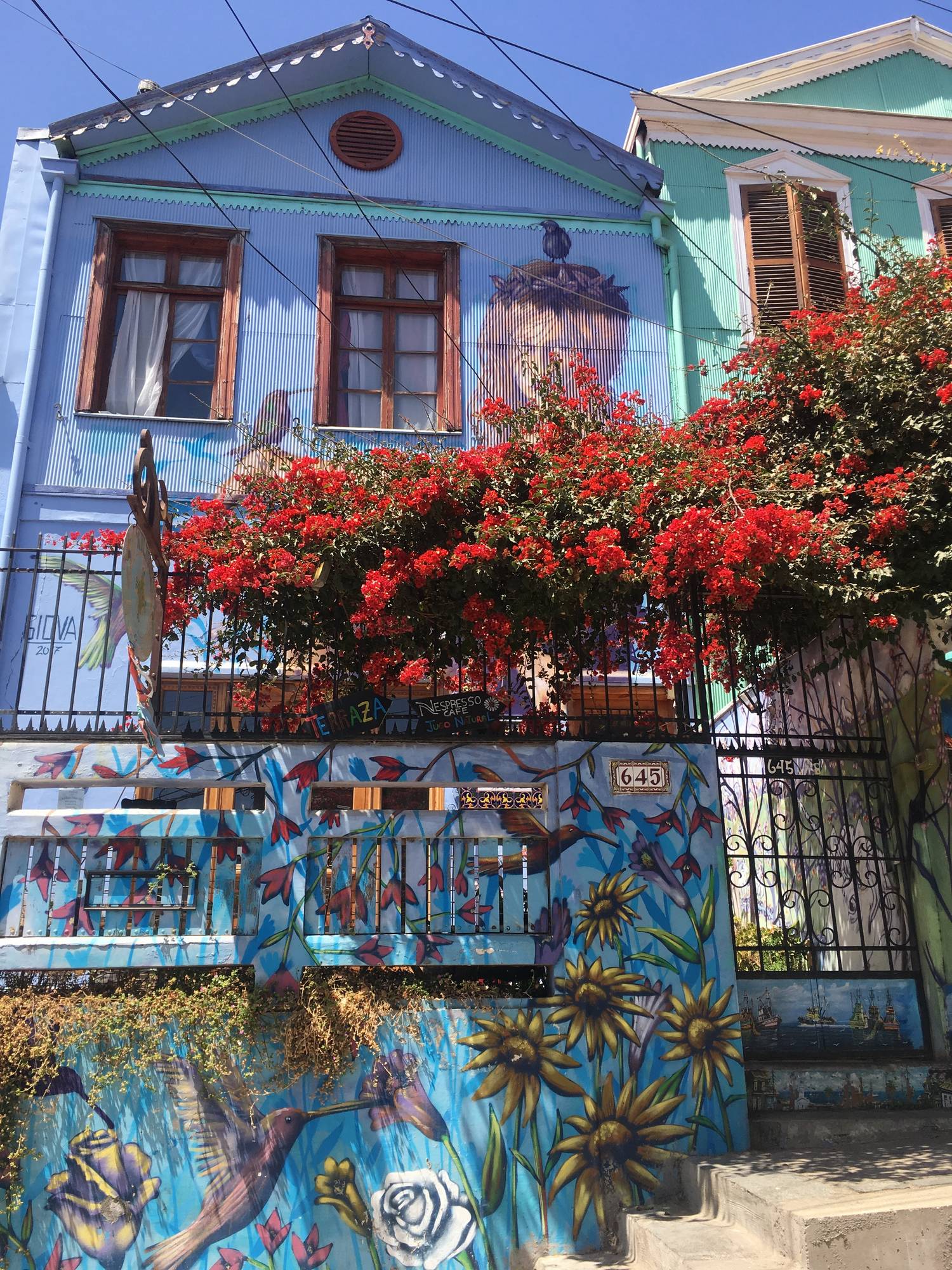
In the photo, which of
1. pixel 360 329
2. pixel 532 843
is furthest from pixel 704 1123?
pixel 360 329

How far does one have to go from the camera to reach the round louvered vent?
36.2 feet

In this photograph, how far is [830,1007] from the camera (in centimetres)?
655

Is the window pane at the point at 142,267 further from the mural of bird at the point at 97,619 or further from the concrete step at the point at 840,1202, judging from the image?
the concrete step at the point at 840,1202

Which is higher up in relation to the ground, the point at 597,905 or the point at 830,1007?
the point at 597,905

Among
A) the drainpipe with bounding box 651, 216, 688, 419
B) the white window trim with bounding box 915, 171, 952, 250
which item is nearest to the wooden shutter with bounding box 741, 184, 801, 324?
the drainpipe with bounding box 651, 216, 688, 419

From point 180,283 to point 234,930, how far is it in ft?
23.7

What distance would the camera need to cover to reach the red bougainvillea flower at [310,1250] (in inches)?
209

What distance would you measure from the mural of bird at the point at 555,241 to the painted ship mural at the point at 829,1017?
7.62m

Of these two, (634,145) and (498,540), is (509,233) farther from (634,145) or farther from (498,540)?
(498,540)

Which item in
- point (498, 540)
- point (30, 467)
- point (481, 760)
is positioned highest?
point (30, 467)

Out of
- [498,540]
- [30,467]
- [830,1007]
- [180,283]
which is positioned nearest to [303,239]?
[180,283]

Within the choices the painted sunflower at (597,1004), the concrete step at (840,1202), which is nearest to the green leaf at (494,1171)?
the painted sunflower at (597,1004)

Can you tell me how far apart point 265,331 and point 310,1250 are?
26.2 ft

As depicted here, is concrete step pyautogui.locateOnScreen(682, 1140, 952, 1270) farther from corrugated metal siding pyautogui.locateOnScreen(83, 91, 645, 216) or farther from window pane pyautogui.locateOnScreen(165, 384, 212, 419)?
corrugated metal siding pyautogui.locateOnScreen(83, 91, 645, 216)
